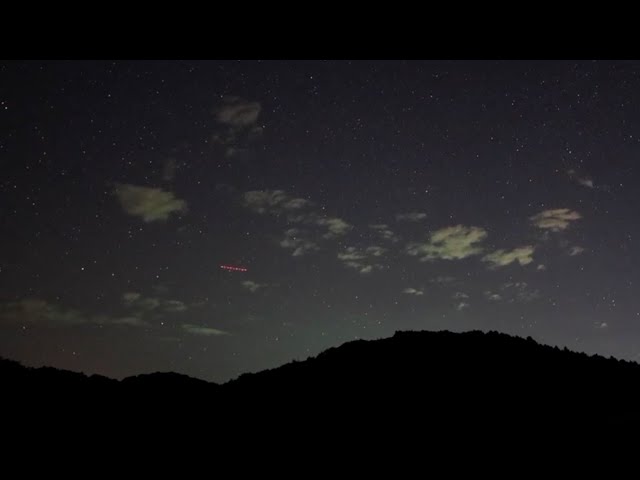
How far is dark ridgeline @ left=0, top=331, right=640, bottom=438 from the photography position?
1111cm

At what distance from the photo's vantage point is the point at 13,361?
16453mm

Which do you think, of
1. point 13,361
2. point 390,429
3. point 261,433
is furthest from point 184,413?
point 13,361

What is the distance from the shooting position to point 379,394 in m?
13.4

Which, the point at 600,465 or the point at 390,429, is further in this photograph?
the point at 390,429

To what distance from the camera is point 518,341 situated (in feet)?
57.3

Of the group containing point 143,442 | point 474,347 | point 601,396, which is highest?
point 474,347

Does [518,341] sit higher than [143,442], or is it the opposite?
[518,341]

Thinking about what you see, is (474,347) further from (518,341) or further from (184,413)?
(184,413)

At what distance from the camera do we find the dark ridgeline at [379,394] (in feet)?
36.4
